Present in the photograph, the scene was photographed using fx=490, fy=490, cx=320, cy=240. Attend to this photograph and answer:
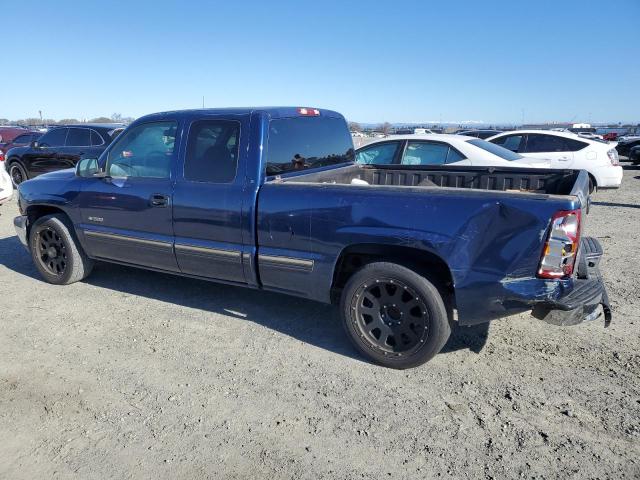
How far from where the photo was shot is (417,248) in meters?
3.27

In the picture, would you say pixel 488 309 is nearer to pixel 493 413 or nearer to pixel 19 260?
pixel 493 413

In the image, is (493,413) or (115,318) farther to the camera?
(115,318)

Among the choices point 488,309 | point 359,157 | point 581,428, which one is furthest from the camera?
point 359,157

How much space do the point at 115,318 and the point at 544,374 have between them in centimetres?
361

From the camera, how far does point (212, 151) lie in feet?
13.5

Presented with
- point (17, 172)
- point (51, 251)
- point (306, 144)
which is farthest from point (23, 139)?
point (306, 144)

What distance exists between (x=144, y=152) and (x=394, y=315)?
2.76 metres

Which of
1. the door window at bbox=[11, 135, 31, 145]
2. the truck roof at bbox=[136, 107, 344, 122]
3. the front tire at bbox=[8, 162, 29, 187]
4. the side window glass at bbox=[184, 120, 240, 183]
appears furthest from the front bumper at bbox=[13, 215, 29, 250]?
the door window at bbox=[11, 135, 31, 145]

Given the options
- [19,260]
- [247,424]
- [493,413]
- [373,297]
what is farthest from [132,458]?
[19,260]

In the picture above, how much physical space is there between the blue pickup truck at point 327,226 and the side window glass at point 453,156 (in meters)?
2.61

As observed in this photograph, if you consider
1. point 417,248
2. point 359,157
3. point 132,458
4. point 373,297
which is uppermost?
point 359,157

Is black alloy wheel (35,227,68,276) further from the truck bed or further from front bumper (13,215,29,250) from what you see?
the truck bed

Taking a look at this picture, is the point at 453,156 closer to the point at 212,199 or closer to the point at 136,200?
the point at 212,199

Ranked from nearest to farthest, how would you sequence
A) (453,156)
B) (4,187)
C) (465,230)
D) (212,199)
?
1. (465,230)
2. (212,199)
3. (453,156)
4. (4,187)
